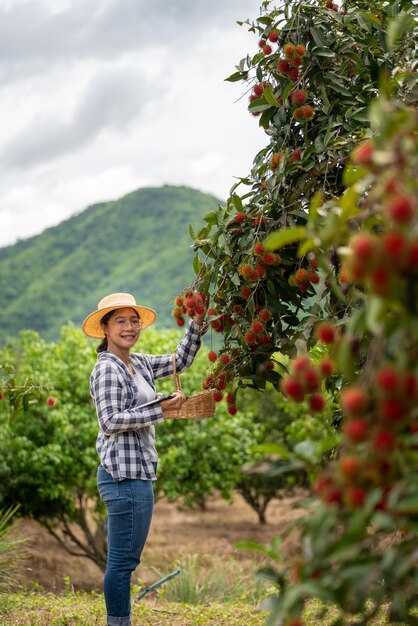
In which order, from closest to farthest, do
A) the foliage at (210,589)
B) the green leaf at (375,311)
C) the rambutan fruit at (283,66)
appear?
1. the green leaf at (375,311)
2. the rambutan fruit at (283,66)
3. the foliage at (210,589)

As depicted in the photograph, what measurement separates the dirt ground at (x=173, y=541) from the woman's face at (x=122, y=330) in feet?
8.19

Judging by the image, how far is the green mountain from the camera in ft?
122

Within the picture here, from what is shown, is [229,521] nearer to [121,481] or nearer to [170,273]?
[121,481]

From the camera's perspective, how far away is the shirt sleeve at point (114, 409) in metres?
3.07

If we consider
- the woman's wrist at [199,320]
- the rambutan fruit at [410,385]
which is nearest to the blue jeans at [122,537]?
the woman's wrist at [199,320]

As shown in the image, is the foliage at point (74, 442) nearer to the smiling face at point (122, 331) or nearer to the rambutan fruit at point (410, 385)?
the smiling face at point (122, 331)

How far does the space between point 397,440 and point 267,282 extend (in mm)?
1732

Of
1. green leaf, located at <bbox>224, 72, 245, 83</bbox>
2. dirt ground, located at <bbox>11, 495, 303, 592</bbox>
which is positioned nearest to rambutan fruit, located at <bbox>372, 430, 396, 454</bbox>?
green leaf, located at <bbox>224, 72, 245, 83</bbox>

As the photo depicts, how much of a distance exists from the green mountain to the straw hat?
31354 mm

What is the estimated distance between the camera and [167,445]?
796 cm

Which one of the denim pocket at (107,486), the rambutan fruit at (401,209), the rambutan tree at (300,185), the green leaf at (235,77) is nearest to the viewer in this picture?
the rambutan fruit at (401,209)

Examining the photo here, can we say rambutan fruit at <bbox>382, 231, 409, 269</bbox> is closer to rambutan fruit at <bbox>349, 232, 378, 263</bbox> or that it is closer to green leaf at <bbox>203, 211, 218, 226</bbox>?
rambutan fruit at <bbox>349, 232, 378, 263</bbox>

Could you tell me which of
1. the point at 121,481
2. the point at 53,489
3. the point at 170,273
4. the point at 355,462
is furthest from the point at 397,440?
the point at 170,273

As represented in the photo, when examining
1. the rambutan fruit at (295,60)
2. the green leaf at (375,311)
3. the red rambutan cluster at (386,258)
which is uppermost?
the rambutan fruit at (295,60)
